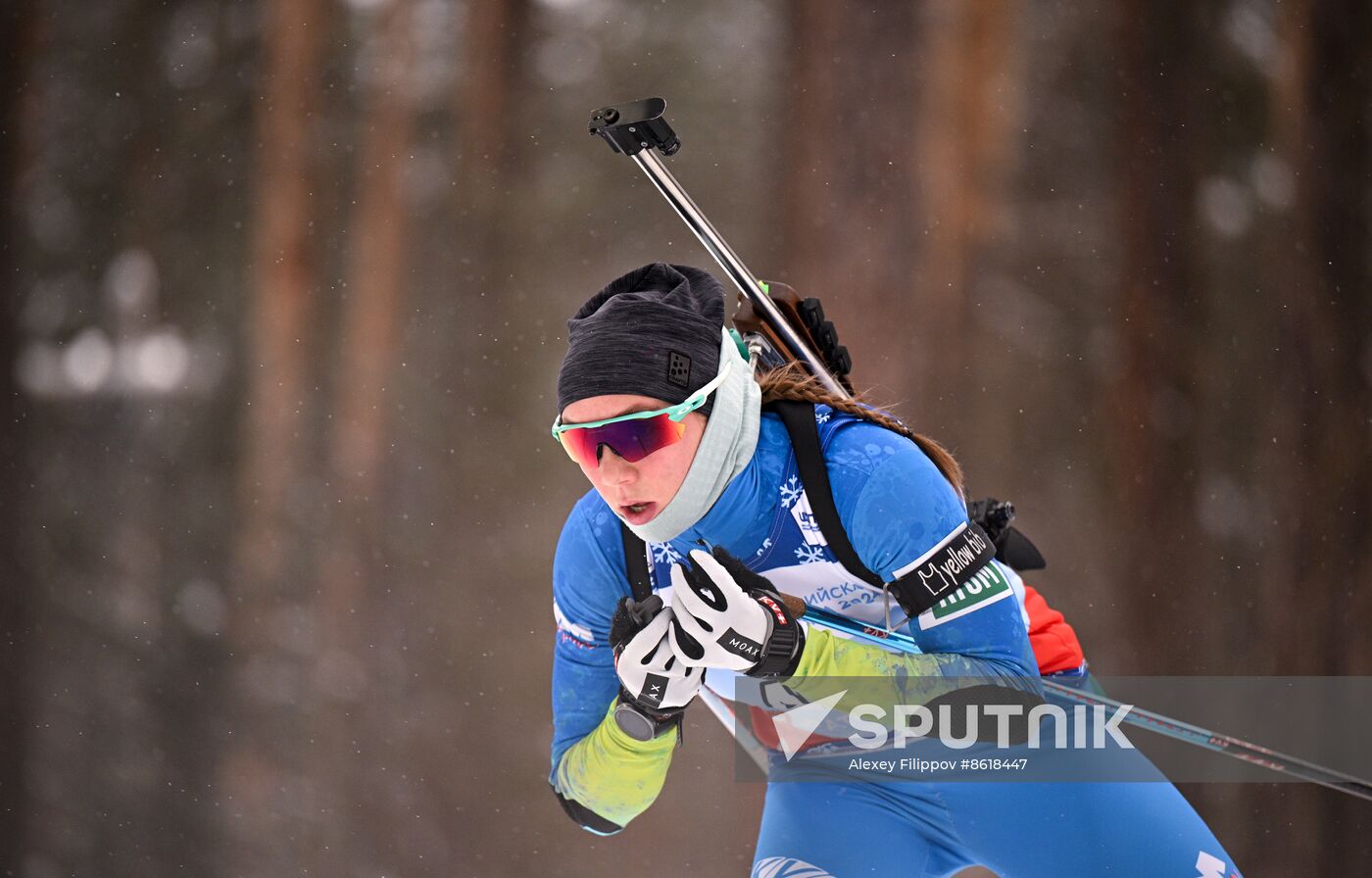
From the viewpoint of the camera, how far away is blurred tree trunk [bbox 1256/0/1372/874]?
3414 mm

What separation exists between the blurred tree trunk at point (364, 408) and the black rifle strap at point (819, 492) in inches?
76.4

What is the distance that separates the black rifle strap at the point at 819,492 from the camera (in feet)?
5.03

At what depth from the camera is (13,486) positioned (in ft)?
11.2

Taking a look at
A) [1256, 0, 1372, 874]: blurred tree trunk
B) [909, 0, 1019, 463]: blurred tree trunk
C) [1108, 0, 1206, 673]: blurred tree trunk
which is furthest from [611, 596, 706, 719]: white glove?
[1256, 0, 1372, 874]: blurred tree trunk

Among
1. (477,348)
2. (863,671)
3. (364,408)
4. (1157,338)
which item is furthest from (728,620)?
(1157,338)

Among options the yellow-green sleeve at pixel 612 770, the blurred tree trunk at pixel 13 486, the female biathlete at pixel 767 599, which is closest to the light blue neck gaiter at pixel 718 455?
the female biathlete at pixel 767 599

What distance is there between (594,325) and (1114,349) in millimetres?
2219

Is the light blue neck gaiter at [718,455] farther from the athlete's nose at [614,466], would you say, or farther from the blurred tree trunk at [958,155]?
the blurred tree trunk at [958,155]

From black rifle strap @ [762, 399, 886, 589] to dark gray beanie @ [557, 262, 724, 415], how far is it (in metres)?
0.14

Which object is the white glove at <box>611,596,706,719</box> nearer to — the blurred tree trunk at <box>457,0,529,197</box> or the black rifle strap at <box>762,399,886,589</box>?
the black rifle strap at <box>762,399,886,589</box>

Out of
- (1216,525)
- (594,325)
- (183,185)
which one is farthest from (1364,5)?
(183,185)

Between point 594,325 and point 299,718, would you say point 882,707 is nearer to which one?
point 594,325

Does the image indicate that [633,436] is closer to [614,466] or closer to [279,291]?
[614,466]

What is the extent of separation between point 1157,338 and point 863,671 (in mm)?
2258
